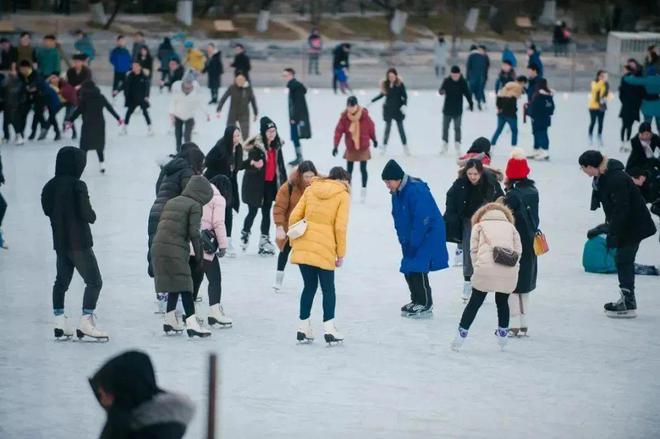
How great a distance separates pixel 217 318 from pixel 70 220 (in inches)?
61.1

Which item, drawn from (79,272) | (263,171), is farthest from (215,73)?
(79,272)

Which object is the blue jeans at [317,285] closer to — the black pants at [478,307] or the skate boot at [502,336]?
the black pants at [478,307]

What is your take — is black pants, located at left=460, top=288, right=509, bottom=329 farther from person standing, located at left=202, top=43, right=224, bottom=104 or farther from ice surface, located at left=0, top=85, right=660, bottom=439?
person standing, located at left=202, top=43, right=224, bottom=104

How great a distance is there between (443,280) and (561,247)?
2.36 m

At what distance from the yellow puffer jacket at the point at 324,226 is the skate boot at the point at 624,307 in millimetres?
2744

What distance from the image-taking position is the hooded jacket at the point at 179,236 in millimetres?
10742

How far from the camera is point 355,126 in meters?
18.7

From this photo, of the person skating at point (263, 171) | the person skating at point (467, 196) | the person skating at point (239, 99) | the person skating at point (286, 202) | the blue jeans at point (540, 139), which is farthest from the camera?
the blue jeans at point (540, 139)

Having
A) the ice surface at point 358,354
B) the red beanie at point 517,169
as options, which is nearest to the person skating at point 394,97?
the ice surface at point 358,354

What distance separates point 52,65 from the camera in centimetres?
2877

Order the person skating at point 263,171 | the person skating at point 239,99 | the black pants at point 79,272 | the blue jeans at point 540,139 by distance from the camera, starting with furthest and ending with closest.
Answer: the blue jeans at point 540,139, the person skating at point 239,99, the person skating at point 263,171, the black pants at point 79,272

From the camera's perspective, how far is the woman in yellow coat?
10.8 meters

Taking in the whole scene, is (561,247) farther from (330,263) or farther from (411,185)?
(330,263)

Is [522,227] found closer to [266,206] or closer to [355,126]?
[266,206]
